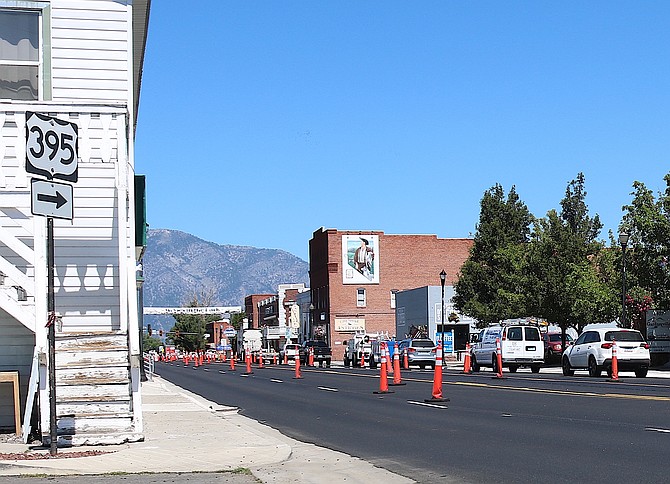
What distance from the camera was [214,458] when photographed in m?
11.7

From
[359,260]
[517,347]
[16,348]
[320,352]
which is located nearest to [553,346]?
[320,352]

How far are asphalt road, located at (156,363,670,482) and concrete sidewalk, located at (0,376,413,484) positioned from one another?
0.53m

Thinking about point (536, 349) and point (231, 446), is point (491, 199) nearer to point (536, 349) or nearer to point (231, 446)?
point (536, 349)

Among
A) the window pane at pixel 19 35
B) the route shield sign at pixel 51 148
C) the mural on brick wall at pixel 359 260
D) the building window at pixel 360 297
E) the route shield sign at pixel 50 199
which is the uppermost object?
the mural on brick wall at pixel 359 260

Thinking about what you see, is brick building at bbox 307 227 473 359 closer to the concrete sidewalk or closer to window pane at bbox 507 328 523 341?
window pane at bbox 507 328 523 341

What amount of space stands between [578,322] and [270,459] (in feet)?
134

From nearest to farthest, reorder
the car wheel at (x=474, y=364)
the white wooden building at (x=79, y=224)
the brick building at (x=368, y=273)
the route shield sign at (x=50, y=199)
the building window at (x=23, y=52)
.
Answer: the route shield sign at (x=50, y=199) < the white wooden building at (x=79, y=224) < the building window at (x=23, y=52) < the car wheel at (x=474, y=364) < the brick building at (x=368, y=273)

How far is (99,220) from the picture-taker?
15938 millimetres

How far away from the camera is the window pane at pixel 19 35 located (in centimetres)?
1619

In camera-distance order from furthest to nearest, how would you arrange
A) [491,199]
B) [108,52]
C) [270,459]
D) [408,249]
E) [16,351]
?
[408,249] < [491,199] < [108,52] < [16,351] < [270,459]

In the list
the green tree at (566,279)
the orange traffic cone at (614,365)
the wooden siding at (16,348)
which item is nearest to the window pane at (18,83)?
the wooden siding at (16,348)

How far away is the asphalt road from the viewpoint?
1088 cm

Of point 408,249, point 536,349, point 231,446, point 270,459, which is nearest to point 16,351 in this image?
point 231,446

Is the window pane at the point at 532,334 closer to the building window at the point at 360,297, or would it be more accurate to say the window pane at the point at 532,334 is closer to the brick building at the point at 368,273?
the brick building at the point at 368,273
